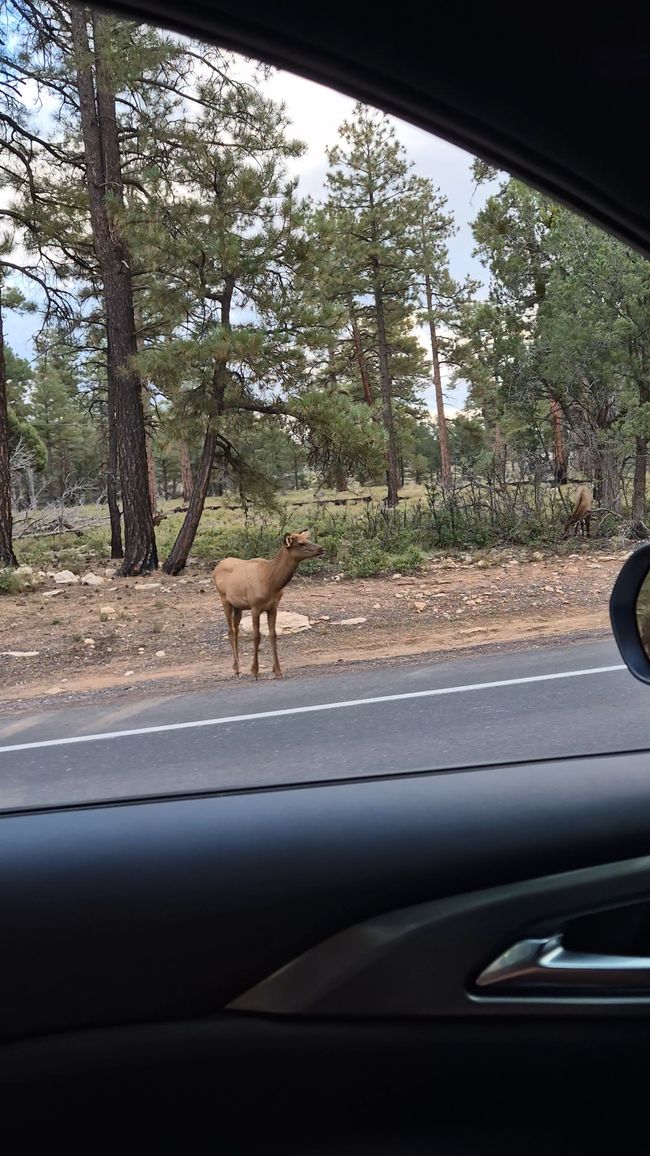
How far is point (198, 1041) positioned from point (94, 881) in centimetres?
31

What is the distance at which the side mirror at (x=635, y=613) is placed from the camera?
157 centimetres

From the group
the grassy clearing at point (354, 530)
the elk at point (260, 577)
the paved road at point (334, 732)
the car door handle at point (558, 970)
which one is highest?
the grassy clearing at point (354, 530)

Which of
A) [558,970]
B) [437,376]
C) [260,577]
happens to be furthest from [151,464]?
[558,970]

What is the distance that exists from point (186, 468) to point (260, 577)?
203 cm

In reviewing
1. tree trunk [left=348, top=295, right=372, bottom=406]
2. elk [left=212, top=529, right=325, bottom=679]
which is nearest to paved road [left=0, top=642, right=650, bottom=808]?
elk [left=212, top=529, right=325, bottom=679]

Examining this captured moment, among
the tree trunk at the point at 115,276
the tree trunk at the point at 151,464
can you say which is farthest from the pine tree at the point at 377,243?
the tree trunk at the point at 151,464

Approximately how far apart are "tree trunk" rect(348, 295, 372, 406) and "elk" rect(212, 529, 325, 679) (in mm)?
913

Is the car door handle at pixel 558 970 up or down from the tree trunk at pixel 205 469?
down

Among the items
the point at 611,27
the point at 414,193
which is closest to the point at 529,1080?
the point at 611,27

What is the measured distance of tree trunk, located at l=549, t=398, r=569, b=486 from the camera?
2.20 metres

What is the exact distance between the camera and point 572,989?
1.40 metres

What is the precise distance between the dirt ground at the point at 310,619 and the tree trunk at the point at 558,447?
27 cm

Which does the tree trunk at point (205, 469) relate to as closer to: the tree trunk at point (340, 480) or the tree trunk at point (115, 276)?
the tree trunk at point (115, 276)

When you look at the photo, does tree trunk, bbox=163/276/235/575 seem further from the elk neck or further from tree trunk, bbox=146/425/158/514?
the elk neck
